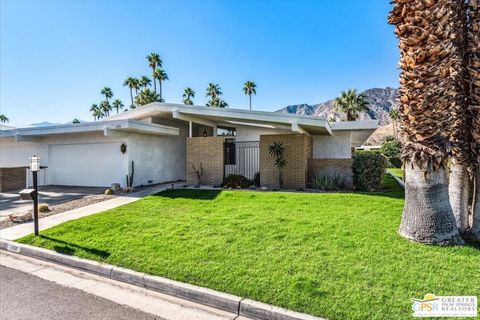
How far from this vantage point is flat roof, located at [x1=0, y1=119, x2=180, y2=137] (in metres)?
12.1

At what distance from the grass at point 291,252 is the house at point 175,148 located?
13.6 ft

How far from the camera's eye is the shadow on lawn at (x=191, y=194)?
9.74 m

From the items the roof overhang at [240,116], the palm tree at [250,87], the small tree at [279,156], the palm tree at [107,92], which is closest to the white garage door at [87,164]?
the roof overhang at [240,116]

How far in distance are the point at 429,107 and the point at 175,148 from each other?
529 inches

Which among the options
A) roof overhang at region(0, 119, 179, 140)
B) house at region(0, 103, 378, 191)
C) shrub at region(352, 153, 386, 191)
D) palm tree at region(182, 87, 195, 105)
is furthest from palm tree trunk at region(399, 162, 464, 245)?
palm tree at region(182, 87, 195, 105)

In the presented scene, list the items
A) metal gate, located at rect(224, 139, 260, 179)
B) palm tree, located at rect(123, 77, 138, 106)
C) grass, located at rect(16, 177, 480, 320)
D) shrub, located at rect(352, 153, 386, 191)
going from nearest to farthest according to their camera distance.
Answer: grass, located at rect(16, 177, 480, 320) < shrub, located at rect(352, 153, 386, 191) < metal gate, located at rect(224, 139, 260, 179) < palm tree, located at rect(123, 77, 138, 106)

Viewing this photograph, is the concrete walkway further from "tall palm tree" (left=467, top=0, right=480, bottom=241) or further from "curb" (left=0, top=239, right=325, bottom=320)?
"tall palm tree" (left=467, top=0, right=480, bottom=241)

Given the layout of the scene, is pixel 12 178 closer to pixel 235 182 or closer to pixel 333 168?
pixel 235 182

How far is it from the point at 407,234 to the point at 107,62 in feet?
47.6

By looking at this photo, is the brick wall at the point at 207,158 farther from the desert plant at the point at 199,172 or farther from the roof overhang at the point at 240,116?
the roof overhang at the point at 240,116

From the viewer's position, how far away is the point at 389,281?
12.1ft

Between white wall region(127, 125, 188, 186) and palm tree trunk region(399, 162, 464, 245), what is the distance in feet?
38.4

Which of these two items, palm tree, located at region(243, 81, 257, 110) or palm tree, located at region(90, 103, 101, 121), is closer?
palm tree, located at region(243, 81, 257, 110)

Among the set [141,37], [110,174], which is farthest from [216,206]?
[141,37]
